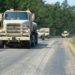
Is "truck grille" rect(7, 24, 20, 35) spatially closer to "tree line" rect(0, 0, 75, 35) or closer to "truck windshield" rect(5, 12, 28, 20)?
"truck windshield" rect(5, 12, 28, 20)

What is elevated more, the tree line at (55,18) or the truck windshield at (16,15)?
the truck windshield at (16,15)

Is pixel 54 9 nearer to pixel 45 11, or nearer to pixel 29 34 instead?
pixel 45 11

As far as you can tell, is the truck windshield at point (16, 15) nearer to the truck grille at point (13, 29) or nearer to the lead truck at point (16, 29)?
the lead truck at point (16, 29)

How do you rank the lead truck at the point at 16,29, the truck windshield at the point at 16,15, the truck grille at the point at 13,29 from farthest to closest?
the truck windshield at the point at 16,15 < the truck grille at the point at 13,29 < the lead truck at the point at 16,29

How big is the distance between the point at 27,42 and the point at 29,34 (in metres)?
1.04

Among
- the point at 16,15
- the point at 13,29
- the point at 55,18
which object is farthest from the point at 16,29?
the point at 55,18

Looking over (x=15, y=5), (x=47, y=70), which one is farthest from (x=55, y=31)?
(x=47, y=70)

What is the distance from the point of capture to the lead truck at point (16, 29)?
38.4 m

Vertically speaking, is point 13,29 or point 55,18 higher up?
point 13,29

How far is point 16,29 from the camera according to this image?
1531 inches

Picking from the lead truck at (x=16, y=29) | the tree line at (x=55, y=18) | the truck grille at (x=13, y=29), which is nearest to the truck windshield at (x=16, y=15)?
the lead truck at (x=16, y=29)

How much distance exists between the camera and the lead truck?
38375 millimetres

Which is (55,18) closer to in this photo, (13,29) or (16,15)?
(16,15)

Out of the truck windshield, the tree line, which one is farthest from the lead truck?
the tree line
